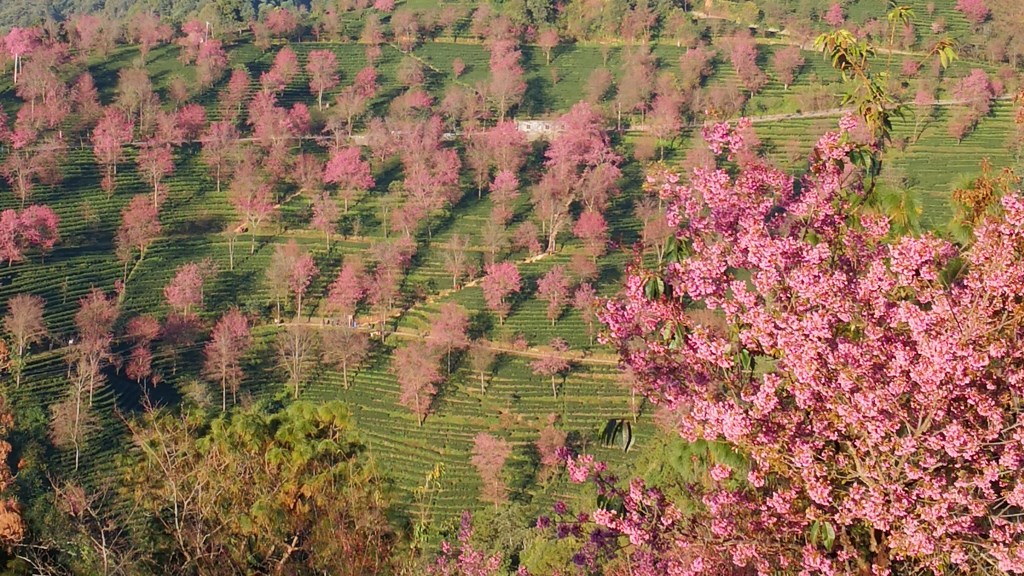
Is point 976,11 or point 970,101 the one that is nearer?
point 970,101

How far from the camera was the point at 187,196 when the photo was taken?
53312mm

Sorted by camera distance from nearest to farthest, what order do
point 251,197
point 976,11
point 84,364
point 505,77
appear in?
1. point 84,364
2. point 251,197
3. point 505,77
4. point 976,11

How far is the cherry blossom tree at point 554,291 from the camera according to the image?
4325 cm

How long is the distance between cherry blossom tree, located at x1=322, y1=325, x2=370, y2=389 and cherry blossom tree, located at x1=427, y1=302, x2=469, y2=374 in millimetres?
2784

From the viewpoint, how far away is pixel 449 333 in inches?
1583

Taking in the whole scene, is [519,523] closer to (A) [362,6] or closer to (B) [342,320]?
(B) [342,320]

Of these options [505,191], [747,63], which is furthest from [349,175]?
[747,63]

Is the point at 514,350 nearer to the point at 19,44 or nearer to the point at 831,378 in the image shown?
the point at 831,378

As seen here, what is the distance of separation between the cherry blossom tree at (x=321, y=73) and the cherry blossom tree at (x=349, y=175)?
11400 millimetres

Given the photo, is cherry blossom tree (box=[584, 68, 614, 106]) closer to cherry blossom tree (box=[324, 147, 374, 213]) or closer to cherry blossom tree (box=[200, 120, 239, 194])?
cherry blossom tree (box=[324, 147, 374, 213])

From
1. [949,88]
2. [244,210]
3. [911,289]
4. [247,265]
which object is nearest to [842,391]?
[911,289]

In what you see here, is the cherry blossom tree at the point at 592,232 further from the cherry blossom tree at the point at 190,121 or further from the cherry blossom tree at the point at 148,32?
the cherry blossom tree at the point at 148,32

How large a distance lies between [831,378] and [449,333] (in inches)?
1378

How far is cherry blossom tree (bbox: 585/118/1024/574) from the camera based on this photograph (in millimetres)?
5215
